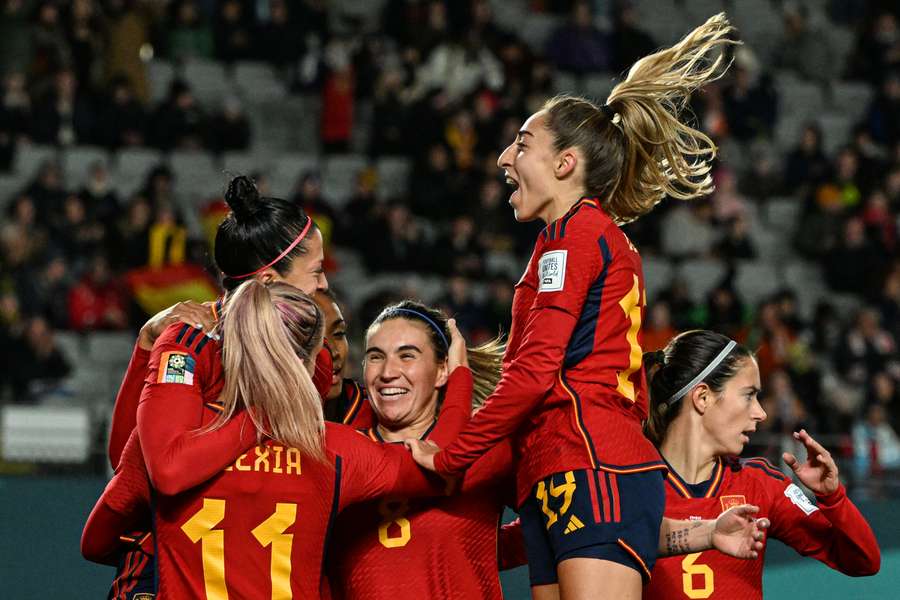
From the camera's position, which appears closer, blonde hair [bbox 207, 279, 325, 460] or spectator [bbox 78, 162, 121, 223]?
blonde hair [bbox 207, 279, 325, 460]

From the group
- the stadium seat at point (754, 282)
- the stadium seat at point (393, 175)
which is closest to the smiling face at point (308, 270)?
the stadium seat at point (393, 175)

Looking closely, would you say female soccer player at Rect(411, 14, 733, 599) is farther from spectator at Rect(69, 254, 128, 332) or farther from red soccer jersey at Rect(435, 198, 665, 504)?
spectator at Rect(69, 254, 128, 332)

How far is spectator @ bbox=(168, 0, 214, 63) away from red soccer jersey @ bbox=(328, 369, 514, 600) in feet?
33.9

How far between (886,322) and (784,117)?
145 inches

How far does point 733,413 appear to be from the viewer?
416 centimetres

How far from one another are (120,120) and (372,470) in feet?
31.9

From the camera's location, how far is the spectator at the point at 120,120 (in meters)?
12.6

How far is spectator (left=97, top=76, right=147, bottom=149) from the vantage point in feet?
41.4

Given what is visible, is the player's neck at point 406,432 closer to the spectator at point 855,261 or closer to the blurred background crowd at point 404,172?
the blurred background crowd at point 404,172

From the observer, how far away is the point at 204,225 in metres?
11.9

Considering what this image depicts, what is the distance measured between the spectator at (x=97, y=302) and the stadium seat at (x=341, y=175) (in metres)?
2.63

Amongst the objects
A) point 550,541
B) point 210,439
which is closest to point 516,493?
point 550,541

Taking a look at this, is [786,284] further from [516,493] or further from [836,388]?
[516,493]

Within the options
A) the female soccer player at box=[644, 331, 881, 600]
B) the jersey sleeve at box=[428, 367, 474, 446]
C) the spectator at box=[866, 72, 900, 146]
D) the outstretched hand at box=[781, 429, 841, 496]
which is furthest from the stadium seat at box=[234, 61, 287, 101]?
the outstretched hand at box=[781, 429, 841, 496]
